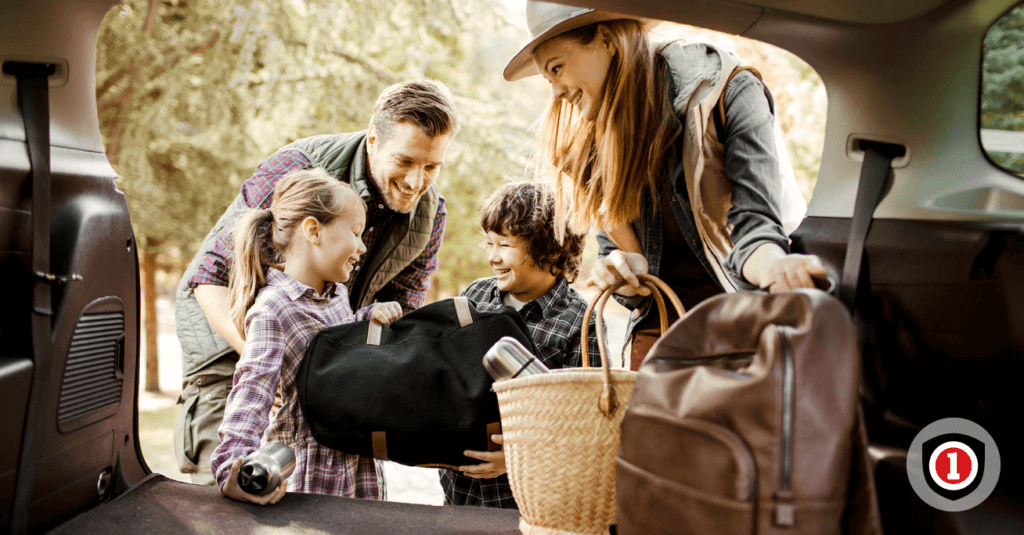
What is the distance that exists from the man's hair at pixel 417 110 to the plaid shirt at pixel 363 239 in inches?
9.3

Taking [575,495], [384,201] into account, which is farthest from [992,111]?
[384,201]

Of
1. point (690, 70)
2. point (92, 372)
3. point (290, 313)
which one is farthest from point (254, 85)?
point (690, 70)

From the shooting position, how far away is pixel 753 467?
94cm

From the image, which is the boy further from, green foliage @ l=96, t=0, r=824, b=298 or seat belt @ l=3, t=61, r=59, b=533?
green foliage @ l=96, t=0, r=824, b=298

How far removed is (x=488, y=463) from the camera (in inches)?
66.5

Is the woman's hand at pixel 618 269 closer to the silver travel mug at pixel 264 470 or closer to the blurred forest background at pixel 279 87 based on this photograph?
the silver travel mug at pixel 264 470

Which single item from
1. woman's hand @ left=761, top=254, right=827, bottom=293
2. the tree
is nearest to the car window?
woman's hand @ left=761, top=254, right=827, bottom=293

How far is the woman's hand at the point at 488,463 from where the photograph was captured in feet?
5.40

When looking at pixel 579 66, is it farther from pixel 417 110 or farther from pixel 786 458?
pixel 786 458

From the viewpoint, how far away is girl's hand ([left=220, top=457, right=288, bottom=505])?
1.55m

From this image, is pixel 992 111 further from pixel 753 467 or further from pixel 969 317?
pixel 753 467

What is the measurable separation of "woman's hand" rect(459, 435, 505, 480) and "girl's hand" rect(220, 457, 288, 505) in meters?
0.43

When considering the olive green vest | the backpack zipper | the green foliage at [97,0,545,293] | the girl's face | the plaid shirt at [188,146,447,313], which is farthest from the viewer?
the green foliage at [97,0,545,293]

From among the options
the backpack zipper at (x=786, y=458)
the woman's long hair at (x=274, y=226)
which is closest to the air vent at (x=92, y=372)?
the woman's long hair at (x=274, y=226)
